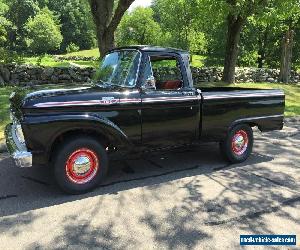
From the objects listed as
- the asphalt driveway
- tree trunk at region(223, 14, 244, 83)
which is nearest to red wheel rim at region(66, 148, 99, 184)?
the asphalt driveway

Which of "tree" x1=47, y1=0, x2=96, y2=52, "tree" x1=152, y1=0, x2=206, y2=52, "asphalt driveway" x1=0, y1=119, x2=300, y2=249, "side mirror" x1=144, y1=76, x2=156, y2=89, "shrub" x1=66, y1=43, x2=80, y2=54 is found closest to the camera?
"asphalt driveway" x1=0, y1=119, x2=300, y2=249

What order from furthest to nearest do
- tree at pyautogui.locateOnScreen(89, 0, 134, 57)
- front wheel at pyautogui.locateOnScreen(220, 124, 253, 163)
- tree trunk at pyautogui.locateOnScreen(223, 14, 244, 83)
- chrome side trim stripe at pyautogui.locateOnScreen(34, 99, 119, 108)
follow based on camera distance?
tree trunk at pyautogui.locateOnScreen(223, 14, 244, 83) → tree at pyautogui.locateOnScreen(89, 0, 134, 57) → front wheel at pyautogui.locateOnScreen(220, 124, 253, 163) → chrome side trim stripe at pyautogui.locateOnScreen(34, 99, 119, 108)

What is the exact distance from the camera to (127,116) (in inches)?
234

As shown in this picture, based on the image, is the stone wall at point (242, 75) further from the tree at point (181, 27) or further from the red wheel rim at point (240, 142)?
the tree at point (181, 27)

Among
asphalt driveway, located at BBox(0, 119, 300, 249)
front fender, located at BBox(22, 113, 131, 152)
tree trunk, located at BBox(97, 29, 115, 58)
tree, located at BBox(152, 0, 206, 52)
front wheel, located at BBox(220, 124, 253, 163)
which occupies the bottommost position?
asphalt driveway, located at BBox(0, 119, 300, 249)

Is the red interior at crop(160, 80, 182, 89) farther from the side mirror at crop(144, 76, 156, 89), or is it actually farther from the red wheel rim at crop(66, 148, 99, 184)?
the red wheel rim at crop(66, 148, 99, 184)

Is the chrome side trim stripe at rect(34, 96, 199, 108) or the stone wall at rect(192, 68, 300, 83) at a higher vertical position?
the chrome side trim stripe at rect(34, 96, 199, 108)

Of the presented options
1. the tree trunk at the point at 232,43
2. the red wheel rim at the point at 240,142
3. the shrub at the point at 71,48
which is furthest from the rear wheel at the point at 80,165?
the shrub at the point at 71,48

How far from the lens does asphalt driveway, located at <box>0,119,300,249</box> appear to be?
455cm

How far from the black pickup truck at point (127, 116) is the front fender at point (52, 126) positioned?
0.01 metres

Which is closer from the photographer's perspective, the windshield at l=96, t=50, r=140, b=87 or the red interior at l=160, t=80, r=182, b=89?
the windshield at l=96, t=50, r=140, b=87

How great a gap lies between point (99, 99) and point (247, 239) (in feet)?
9.30

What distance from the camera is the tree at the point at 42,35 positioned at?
7950 cm

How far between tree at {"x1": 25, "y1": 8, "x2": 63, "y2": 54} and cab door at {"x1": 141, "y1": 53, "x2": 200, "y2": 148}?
77321mm
